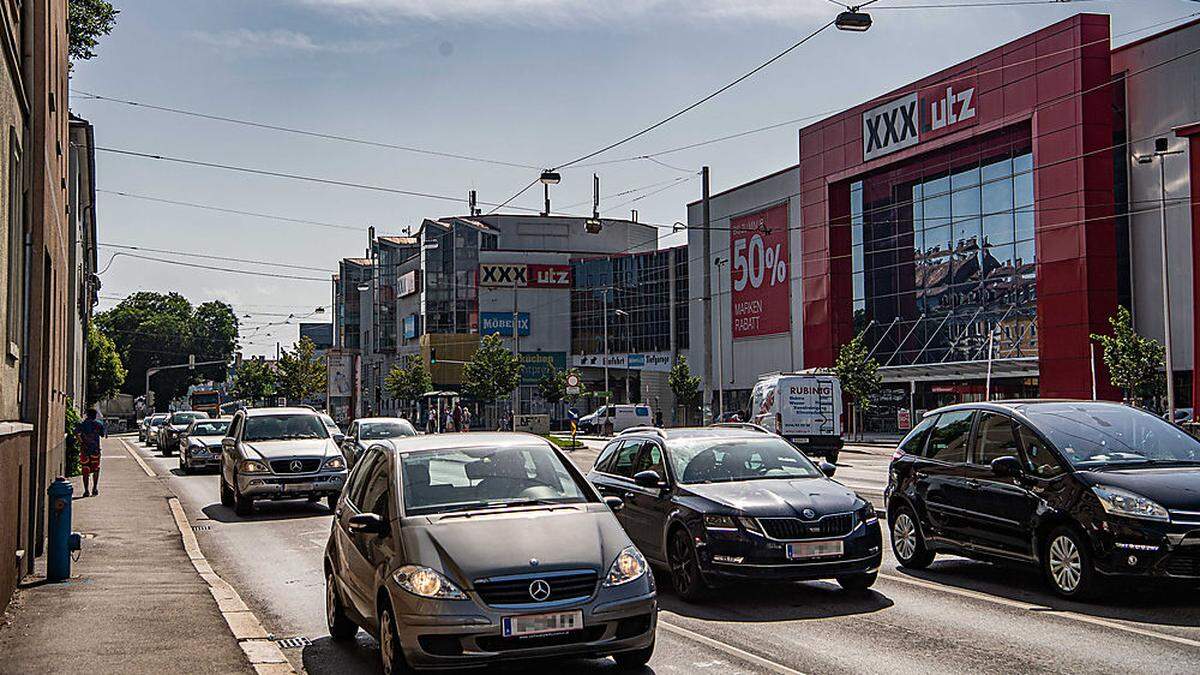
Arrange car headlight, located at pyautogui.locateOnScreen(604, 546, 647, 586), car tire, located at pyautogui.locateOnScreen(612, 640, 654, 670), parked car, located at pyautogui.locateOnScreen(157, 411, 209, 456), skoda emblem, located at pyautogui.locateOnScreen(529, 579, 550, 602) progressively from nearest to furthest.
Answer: skoda emblem, located at pyautogui.locateOnScreen(529, 579, 550, 602) → car headlight, located at pyautogui.locateOnScreen(604, 546, 647, 586) → car tire, located at pyautogui.locateOnScreen(612, 640, 654, 670) → parked car, located at pyautogui.locateOnScreen(157, 411, 209, 456)

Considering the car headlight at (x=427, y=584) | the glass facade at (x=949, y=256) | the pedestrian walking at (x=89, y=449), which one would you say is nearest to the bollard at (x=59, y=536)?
the car headlight at (x=427, y=584)

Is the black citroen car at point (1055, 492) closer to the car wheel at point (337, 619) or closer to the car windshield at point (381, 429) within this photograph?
the car wheel at point (337, 619)

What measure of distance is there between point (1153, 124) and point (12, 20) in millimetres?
40970

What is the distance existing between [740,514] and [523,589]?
11.9ft

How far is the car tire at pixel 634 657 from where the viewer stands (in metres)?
7.35

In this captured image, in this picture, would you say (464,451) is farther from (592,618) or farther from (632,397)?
(632,397)

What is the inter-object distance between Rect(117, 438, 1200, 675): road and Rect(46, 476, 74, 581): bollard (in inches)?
66.9

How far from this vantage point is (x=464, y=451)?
8.52 m

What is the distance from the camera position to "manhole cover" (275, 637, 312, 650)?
29.7ft

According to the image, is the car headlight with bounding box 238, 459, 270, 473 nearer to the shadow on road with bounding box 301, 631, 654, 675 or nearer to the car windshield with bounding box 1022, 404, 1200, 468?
the shadow on road with bounding box 301, 631, 654, 675

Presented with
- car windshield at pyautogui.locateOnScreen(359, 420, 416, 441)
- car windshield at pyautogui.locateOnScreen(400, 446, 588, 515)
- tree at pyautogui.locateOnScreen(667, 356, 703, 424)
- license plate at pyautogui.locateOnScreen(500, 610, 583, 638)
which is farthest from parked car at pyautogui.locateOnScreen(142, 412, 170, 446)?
license plate at pyautogui.locateOnScreen(500, 610, 583, 638)

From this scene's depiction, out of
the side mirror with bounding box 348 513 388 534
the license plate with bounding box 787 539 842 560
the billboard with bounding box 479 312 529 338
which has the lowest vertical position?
the license plate with bounding box 787 539 842 560

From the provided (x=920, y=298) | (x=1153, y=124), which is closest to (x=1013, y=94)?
(x=1153, y=124)

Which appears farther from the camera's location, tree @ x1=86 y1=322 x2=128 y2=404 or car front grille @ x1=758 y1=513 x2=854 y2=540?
tree @ x1=86 y1=322 x2=128 y2=404
